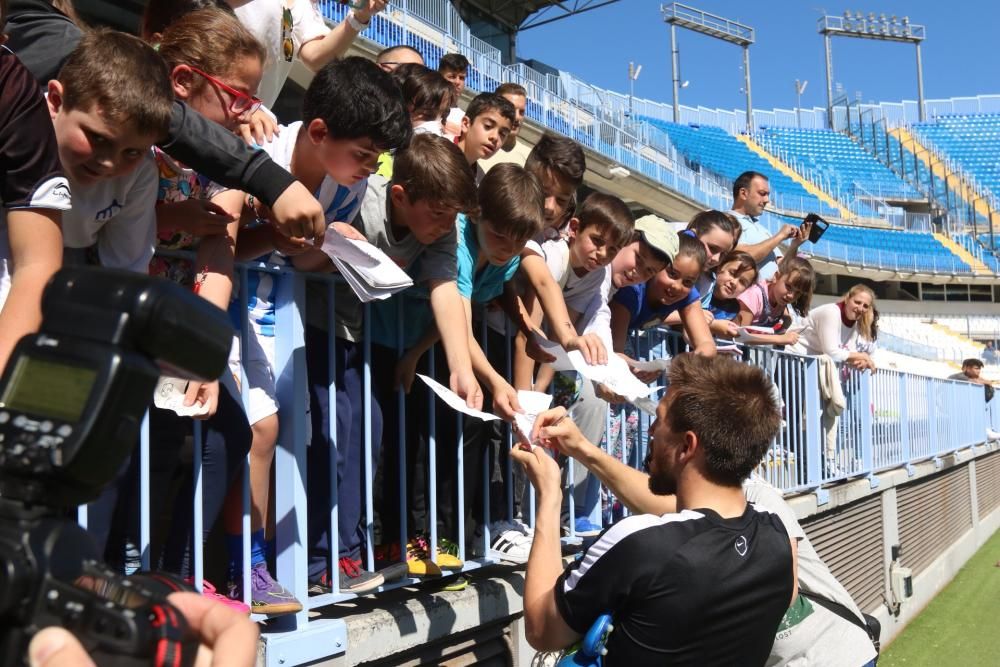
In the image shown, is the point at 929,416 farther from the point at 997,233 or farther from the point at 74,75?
the point at 997,233

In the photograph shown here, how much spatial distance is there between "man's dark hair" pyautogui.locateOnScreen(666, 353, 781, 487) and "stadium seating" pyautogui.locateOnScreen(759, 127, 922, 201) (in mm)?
36947

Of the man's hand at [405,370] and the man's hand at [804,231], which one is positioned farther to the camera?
the man's hand at [804,231]

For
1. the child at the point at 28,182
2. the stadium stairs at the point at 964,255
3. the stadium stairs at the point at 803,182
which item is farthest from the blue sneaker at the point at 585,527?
the stadium stairs at the point at 964,255

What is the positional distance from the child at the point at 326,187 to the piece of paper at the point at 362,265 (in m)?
0.08

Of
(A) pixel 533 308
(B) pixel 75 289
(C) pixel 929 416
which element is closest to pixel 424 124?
(A) pixel 533 308

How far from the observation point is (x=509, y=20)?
87.7 ft

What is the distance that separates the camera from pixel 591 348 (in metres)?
3.46

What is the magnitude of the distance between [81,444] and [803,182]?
3760 cm

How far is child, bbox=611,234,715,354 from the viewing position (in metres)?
4.42

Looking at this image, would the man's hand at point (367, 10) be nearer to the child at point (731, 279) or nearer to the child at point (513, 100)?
the child at point (513, 100)

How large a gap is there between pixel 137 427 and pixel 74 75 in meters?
1.27

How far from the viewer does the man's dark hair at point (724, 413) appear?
8.14 feet

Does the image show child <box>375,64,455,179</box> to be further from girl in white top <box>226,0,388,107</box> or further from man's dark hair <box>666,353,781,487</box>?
man's dark hair <box>666,353,781,487</box>

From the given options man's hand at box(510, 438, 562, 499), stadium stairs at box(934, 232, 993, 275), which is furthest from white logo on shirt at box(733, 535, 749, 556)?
stadium stairs at box(934, 232, 993, 275)
